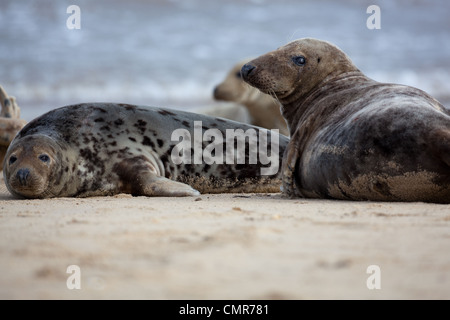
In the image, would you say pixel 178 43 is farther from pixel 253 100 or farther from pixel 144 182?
pixel 144 182

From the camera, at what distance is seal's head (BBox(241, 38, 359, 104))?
4750 mm

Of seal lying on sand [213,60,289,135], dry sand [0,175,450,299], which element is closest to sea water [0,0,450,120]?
seal lying on sand [213,60,289,135]

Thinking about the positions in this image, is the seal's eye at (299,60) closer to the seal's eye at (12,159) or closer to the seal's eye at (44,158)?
the seal's eye at (44,158)

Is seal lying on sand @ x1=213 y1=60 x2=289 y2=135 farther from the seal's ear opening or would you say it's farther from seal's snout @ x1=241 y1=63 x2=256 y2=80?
the seal's ear opening

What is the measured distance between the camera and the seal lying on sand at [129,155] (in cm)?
448

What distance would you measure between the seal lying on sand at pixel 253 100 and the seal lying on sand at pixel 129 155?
4.25 m

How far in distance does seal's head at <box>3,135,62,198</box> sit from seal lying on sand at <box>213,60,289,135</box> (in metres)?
5.50

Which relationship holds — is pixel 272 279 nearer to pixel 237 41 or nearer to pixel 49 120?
pixel 49 120

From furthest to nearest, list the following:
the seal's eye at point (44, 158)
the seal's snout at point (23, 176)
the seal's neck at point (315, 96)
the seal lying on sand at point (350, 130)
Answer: the seal's neck at point (315, 96) → the seal's eye at point (44, 158) → the seal's snout at point (23, 176) → the seal lying on sand at point (350, 130)

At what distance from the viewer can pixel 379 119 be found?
142 inches

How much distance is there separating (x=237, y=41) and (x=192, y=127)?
1418cm

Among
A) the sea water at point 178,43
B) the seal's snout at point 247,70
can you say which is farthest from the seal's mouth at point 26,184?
the sea water at point 178,43

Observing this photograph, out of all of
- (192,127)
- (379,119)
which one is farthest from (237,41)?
(379,119)
